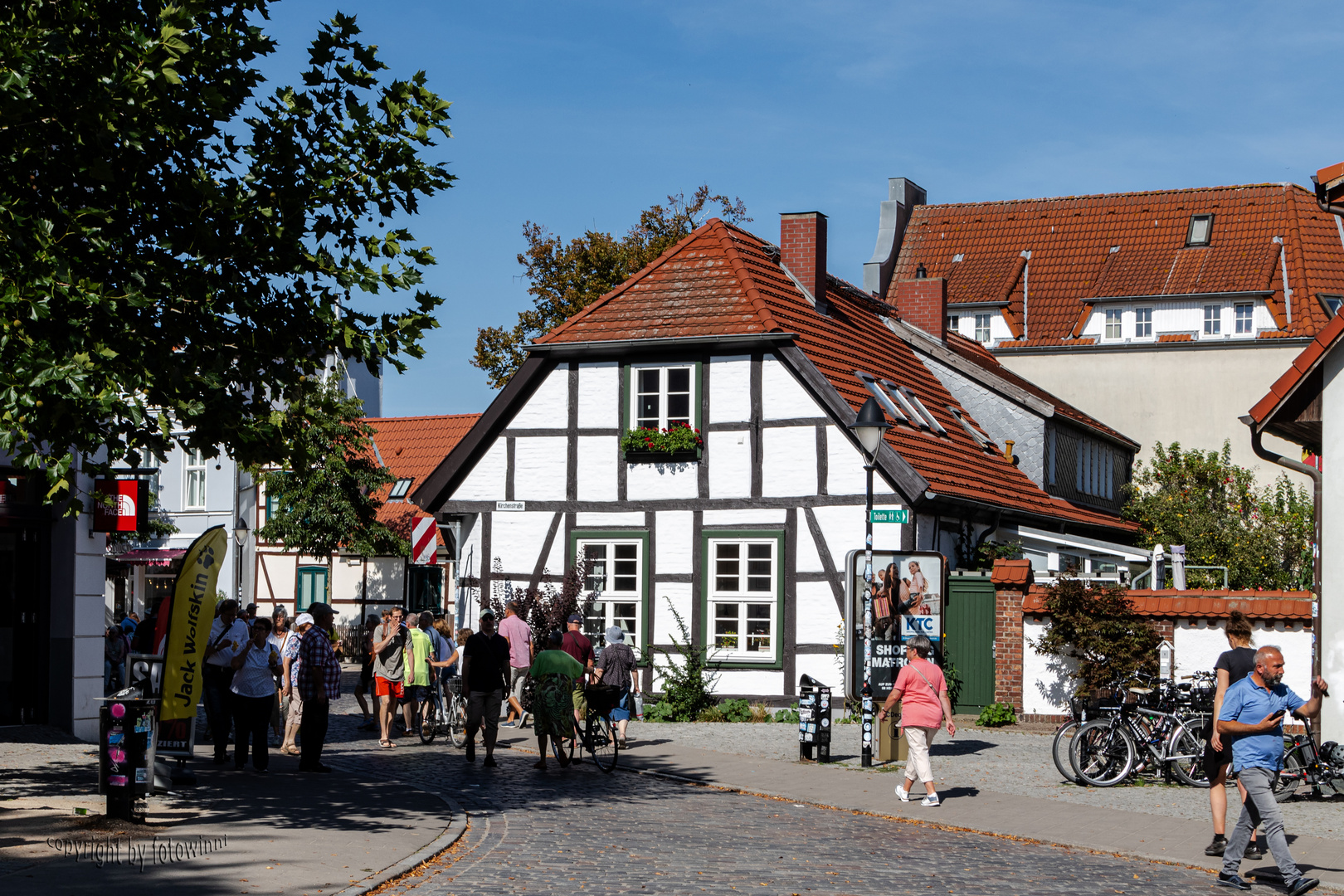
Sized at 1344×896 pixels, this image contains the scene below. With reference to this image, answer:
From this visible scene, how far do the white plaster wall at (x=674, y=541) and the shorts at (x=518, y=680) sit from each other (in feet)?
12.9

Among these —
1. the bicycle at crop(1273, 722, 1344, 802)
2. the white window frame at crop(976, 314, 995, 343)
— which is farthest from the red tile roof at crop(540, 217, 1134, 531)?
the white window frame at crop(976, 314, 995, 343)

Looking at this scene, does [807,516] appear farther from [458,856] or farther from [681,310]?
[458,856]

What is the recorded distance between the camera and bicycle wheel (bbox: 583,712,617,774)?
56.6ft

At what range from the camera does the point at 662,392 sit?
2595 cm

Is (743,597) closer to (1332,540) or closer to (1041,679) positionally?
(1041,679)

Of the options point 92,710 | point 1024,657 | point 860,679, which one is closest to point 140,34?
point 92,710

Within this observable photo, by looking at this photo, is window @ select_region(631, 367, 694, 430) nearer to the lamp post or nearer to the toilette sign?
the lamp post

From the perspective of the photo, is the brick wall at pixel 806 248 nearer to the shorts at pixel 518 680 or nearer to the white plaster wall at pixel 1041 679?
the white plaster wall at pixel 1041 679

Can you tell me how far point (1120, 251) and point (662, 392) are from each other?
102 feet

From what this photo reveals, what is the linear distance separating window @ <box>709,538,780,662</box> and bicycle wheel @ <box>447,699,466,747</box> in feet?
18.8

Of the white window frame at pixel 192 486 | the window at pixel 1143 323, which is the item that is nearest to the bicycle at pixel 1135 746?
the window at pixel 1143 323

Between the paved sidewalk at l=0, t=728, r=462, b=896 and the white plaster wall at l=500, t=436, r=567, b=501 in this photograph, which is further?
the white plaster wall at l=500, t=436, r=567, b=501

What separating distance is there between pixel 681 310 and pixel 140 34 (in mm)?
16107

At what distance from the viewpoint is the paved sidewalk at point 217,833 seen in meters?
9.82
